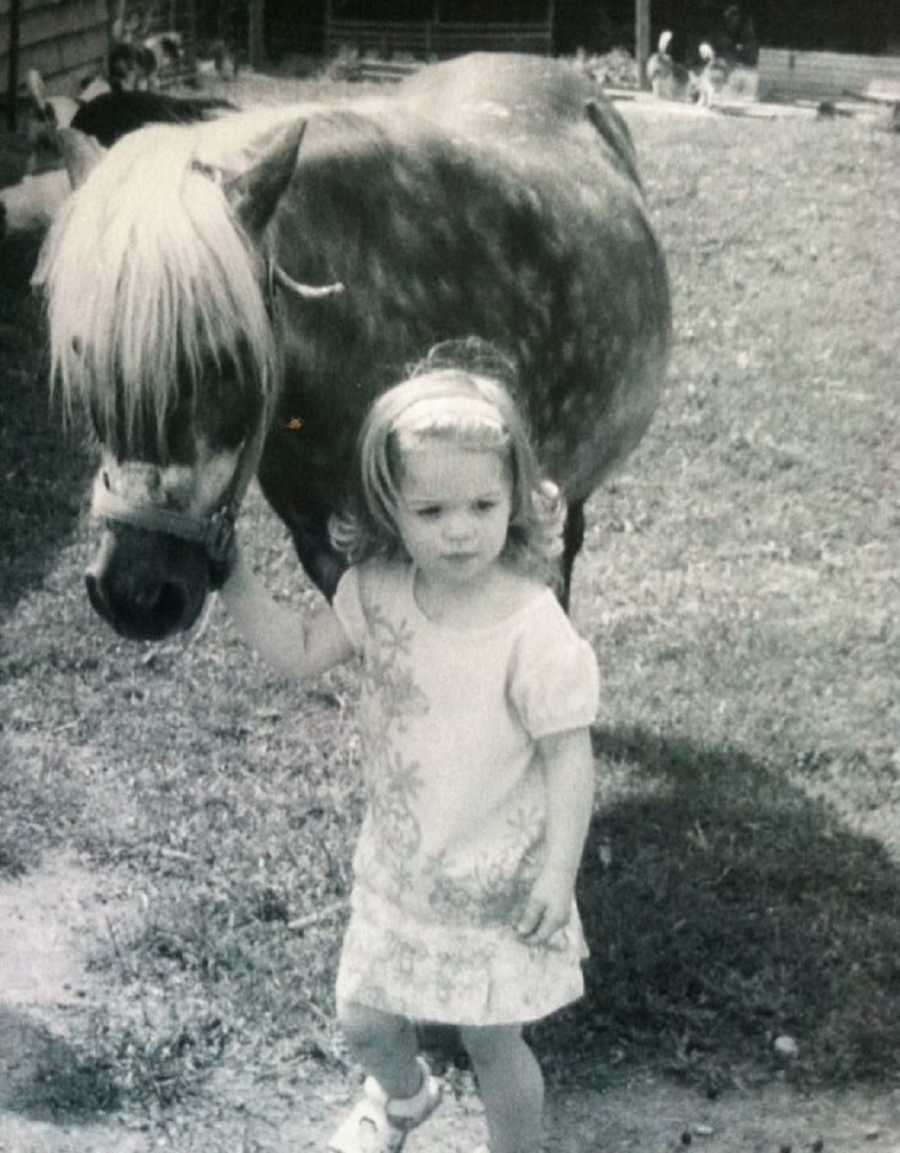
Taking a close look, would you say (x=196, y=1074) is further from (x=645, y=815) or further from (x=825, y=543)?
(x=825, y=543)

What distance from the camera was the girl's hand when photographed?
2.47 meters

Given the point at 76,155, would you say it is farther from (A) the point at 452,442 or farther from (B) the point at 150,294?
(A) the point at 452,442

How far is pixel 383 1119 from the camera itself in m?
2.87

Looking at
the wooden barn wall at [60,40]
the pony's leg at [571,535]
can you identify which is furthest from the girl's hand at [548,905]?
the wooden barn wall at [60,40]

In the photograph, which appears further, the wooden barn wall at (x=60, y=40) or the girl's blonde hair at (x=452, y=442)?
the wooden barn wall at (x=60, y=40)

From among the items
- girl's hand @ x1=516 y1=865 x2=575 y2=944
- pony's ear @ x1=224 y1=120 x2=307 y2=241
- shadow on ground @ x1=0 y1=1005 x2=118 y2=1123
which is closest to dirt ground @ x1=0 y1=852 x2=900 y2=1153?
shadow on ground @ x1=0 y1=1005 x2=118 y2=1123

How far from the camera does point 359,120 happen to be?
3480 millimetres

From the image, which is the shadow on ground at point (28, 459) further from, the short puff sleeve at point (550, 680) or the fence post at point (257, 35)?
the short puff sleeve at point (550, 680)

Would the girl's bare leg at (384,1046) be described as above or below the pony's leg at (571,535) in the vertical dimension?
above

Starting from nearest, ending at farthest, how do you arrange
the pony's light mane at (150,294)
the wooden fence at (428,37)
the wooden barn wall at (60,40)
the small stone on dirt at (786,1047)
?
the pony's light mane at (150,294), the small stone on dirt at (786,1047), the wooden fence at (428,37), the wooden barn wall at (60,40)

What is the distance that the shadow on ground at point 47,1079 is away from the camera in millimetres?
3160

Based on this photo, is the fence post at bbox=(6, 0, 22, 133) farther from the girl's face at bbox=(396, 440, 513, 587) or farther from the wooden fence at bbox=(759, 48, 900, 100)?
the girl's face at bbox=(396, 440, 513, 587)

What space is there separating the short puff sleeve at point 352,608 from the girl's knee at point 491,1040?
602 millimetres

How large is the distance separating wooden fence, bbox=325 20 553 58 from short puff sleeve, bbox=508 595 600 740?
752 cm
